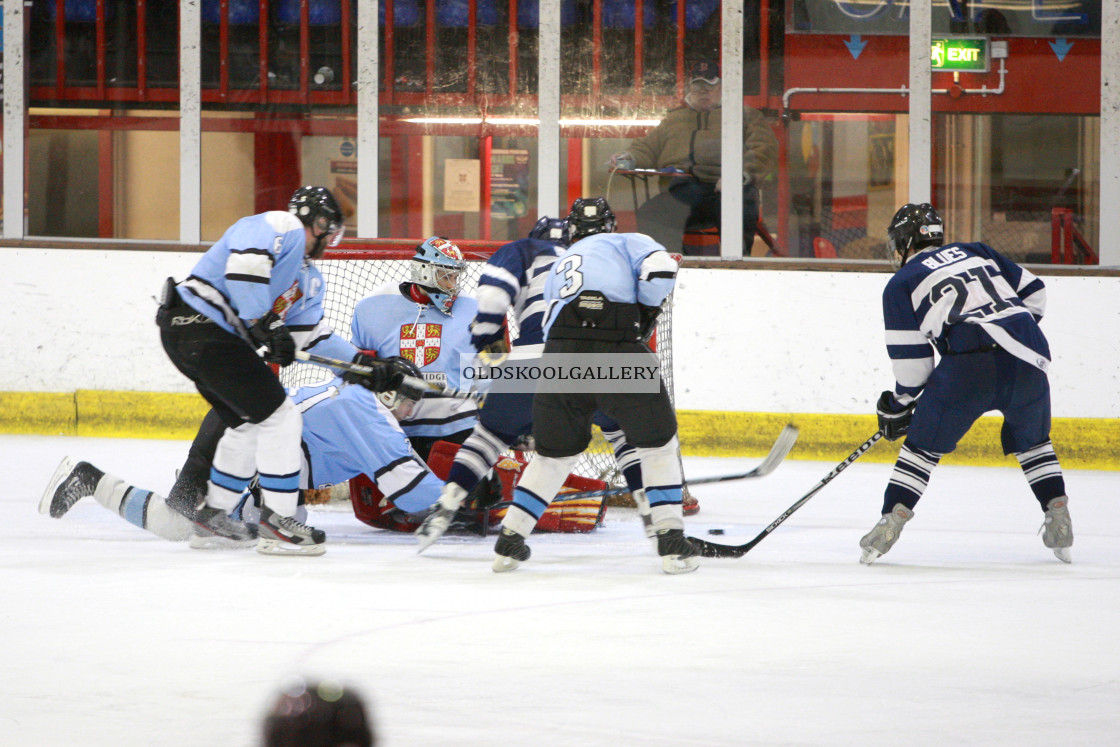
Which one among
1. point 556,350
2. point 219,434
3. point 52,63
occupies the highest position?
point 52,63

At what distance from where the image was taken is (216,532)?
364 centimetres

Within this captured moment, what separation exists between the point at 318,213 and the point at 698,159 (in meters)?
3.05

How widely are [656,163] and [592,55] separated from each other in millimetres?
645

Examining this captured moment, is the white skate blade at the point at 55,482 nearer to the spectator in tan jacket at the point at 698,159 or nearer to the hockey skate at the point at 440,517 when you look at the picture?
the hockey skate at the point at 440,517

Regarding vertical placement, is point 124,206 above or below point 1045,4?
below

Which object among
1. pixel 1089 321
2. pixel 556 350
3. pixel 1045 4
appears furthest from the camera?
pixel 1045 4

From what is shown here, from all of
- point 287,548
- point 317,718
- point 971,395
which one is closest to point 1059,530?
point 971,395

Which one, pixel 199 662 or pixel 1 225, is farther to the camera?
pixel 1 225

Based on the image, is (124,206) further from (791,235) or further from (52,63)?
(791,235)

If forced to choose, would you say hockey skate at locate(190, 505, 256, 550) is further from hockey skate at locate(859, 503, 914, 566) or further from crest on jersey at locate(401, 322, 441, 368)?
hockey skate at locate(859, 503, 914, 566)

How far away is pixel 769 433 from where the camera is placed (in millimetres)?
5820

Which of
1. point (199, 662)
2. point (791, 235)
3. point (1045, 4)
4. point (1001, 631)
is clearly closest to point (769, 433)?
point (791, 235)

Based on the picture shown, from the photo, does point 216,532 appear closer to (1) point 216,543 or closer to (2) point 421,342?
(1) point 216,543

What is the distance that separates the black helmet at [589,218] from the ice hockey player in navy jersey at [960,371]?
82cm
